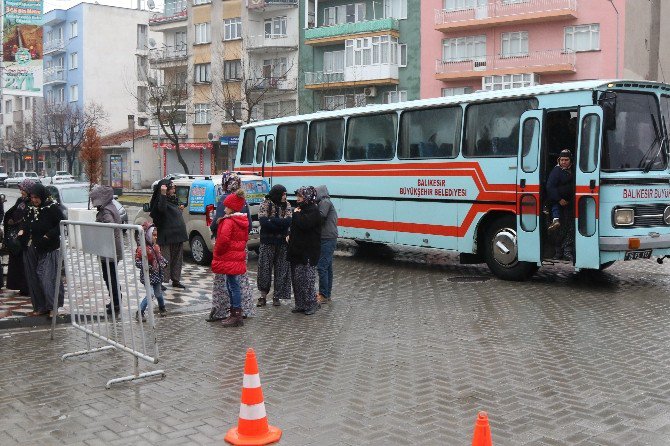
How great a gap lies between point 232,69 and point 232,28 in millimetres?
2988

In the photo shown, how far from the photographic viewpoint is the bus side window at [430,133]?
49.6ft

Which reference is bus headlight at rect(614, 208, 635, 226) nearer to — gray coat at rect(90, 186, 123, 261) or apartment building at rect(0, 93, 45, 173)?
gray coat at rect(90, 186, 123, 261)

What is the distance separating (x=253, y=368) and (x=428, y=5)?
1634 inches

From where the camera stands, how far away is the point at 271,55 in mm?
52719

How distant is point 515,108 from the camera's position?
45.6ft

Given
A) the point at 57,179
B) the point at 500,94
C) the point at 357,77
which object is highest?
the point at 357,77

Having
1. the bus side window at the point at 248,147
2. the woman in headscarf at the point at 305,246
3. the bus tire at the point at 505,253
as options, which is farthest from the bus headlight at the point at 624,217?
the bus side window at the point at 248,147

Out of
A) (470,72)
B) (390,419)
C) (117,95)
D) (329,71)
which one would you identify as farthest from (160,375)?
(117,95)

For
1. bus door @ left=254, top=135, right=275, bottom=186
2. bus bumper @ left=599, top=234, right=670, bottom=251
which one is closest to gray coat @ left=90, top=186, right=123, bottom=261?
bus bumper @ left=599, top=234, right=670, bottom=251

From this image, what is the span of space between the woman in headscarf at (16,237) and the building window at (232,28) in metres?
43.9

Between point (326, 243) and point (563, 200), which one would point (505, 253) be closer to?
point (563, 200)

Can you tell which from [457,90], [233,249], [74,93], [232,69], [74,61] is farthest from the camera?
[74,61]

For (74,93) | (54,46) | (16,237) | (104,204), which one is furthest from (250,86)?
(16,237)

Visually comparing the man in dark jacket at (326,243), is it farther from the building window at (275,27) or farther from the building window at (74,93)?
the building window at (74,93)
